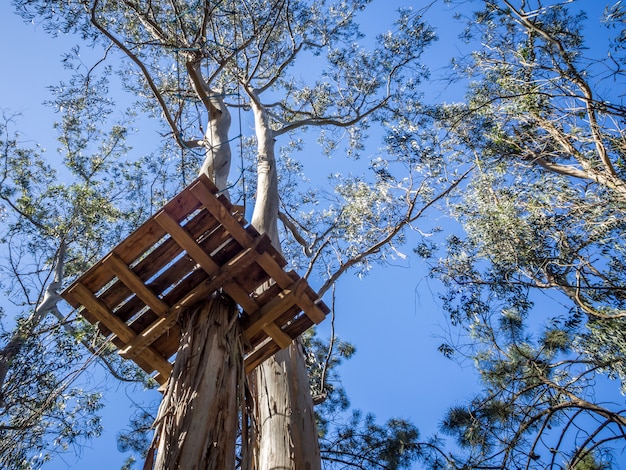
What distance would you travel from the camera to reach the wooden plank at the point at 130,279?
2.36 meters

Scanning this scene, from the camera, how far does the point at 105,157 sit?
856cm

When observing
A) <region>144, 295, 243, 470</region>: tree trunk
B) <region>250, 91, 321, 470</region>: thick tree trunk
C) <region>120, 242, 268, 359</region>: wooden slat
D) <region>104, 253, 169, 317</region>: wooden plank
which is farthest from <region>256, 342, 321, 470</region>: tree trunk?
<region>104, 253, 169, 317</region>: wooden plank

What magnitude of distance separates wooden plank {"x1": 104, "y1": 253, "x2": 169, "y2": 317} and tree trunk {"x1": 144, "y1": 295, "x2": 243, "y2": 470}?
0.20 meters

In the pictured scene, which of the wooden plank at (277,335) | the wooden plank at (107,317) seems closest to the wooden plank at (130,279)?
the wooden plank at (107,317)

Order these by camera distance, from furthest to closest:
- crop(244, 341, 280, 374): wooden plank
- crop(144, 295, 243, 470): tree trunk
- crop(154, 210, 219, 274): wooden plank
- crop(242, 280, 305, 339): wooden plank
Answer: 1. crop(244, 341, 280, 374): wooden plank
2. crop(242, 280, 305, 339): wooden plank
3. crop(154, 210, 219, 274): wooden plank
4. crop(144, 295, 243, 470): tree trunk

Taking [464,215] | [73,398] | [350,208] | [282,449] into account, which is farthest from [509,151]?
[73,398]

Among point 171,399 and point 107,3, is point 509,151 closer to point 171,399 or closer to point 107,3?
point 171,399

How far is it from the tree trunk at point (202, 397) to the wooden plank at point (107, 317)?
36cm

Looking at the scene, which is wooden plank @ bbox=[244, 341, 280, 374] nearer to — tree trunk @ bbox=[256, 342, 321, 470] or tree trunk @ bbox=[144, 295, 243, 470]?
tree trunk @ bbox=[256, 342, 321, 470]

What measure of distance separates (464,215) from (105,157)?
6.53 metres

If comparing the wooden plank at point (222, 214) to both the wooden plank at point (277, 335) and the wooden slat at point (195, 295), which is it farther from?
the wooden plank at point (277, 335)

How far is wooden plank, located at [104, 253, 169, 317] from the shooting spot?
236 centimetres

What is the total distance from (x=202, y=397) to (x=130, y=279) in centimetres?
80

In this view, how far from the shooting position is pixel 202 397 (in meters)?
1.93
